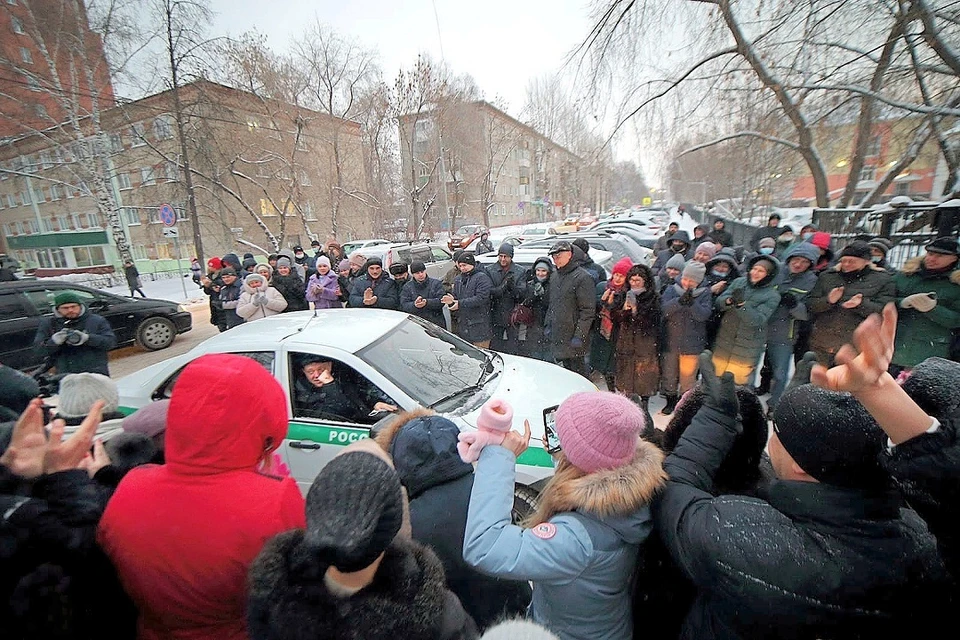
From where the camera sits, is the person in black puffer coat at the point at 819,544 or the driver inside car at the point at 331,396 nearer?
the person in black puffer coat at the point at 819,544

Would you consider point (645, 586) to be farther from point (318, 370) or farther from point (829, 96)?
point (829, 96)

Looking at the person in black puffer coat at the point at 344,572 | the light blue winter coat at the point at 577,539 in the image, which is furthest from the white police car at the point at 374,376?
the person in black puffer coat at the point at 344,572

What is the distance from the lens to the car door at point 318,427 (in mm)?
2844

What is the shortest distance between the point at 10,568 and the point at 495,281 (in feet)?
16.0

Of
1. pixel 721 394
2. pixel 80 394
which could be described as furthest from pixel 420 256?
pixel 721 394

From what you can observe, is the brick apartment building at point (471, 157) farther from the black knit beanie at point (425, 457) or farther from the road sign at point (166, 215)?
the black knit beanie at point (425, 457)

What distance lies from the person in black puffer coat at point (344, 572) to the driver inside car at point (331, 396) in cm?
191

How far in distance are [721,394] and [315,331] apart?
286 centimetres

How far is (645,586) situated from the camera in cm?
146

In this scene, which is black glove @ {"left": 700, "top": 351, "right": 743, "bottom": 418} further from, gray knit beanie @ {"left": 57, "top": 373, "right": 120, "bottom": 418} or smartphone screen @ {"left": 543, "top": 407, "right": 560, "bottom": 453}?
gray knit beanie @ {"left": 57, "top": 373, "right": 120, "bottom": 418}

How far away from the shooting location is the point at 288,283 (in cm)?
689

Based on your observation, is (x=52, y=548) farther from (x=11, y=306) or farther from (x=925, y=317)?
(x=11, y=306)

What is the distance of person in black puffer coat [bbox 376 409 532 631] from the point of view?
153 centimetres

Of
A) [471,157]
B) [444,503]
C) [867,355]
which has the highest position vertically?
[471,157]
